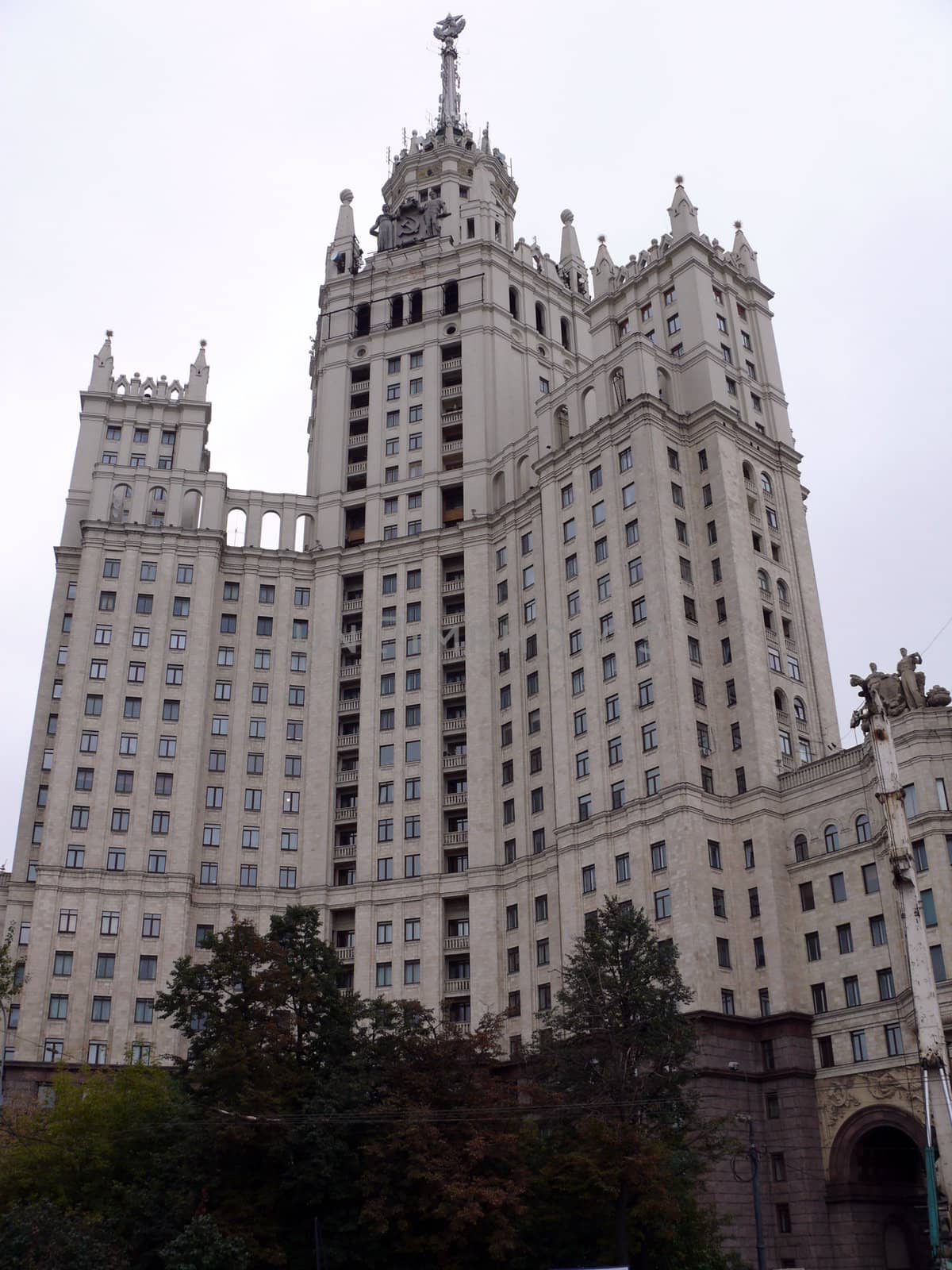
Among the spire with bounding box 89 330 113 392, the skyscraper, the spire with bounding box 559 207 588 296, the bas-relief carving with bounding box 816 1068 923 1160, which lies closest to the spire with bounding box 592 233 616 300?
the skyscraper

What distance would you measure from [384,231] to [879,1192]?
103 metres

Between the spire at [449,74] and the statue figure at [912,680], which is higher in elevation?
the spire at [449,74]

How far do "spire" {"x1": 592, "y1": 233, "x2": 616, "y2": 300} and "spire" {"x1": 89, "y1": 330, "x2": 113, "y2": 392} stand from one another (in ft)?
149

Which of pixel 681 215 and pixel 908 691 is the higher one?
pixel 681 215

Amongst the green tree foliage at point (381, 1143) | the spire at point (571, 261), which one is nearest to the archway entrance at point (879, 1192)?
the green tree foliage at point (381, 1143)

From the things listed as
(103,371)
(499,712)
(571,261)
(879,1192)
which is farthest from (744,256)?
(879,1192)

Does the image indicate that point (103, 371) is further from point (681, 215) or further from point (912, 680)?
point (912, 680)

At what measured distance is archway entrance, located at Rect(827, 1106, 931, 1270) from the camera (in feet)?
233

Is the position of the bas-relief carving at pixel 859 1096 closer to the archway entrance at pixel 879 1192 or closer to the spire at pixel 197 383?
the archway entrance at pixel 879 1192

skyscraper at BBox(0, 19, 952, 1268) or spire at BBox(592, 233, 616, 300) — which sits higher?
spire at BBox(592, 233, 616, 300)

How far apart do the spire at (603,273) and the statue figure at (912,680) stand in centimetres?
4638

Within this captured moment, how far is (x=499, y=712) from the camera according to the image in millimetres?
101375

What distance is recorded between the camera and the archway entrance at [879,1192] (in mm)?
71125

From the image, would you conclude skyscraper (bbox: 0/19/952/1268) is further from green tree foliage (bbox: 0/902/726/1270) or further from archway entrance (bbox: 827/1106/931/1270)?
green tree foliage (bbox: 0/902/726/1270)
